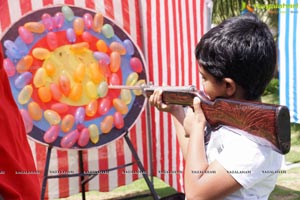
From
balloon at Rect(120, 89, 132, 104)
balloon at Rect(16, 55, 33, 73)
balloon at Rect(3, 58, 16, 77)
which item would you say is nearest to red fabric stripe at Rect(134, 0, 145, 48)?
balloon at Rect(120, 89, 132, 104)

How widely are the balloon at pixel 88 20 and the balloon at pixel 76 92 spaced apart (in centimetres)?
39

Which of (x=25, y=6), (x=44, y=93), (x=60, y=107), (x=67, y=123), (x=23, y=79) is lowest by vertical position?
(x=67, y=123)

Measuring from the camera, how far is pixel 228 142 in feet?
4.48

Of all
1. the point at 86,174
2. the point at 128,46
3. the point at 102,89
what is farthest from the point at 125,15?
the point at 86,174

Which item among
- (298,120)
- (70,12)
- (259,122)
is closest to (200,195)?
(259,122)

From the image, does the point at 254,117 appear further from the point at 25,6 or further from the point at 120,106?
the point at 25,6

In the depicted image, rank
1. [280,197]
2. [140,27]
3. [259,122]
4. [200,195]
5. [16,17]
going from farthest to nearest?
[280,197], [140,27], [16,17], [200,195], [259,122]

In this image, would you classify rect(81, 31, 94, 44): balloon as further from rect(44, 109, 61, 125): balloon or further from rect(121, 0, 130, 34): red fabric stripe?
rect(44, 109, 61, 125): balloon

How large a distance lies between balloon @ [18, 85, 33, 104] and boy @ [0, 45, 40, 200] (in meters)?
1.71

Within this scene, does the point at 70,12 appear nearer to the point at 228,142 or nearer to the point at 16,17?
the point at 16,17

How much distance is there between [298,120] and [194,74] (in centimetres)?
145

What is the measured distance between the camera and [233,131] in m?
1.37

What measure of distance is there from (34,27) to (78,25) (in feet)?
0.97

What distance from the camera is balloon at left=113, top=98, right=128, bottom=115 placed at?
3.12m
